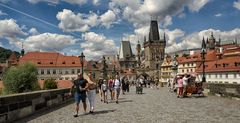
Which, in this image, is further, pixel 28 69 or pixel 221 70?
pixel 221 70

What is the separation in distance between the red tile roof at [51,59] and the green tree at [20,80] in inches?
1437

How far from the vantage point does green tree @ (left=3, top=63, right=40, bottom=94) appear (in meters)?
60.8

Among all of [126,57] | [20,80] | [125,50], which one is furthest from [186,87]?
[125,50]

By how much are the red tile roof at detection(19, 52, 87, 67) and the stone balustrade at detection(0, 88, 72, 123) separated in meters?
86.9

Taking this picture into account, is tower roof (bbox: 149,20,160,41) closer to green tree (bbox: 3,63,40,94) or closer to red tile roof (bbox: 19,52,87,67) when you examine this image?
red tile roof (bbox: 19,52,87,67)

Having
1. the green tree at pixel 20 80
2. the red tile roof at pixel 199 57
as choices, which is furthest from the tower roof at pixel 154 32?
the green tree at pixel 20 80

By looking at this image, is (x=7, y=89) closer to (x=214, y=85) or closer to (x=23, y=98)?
(x=214, y=85)

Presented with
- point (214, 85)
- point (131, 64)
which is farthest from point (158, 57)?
point (214, 85)

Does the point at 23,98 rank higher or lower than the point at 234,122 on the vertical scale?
higher

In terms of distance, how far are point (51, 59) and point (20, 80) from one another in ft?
137

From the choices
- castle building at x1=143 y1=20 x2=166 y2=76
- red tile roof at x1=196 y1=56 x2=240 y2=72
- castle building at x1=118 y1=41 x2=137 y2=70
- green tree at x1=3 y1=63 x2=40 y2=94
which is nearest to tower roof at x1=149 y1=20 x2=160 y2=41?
castle building at x1=143 y1=20 x2=166 y2=76

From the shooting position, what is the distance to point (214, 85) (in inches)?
956

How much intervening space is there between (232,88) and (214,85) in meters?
4.25

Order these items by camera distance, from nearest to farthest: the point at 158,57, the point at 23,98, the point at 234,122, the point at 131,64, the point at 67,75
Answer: the point at 234,122 < the point at 23,98 < the point at 67,75 < the point at 158,57 < the point at 131,64
